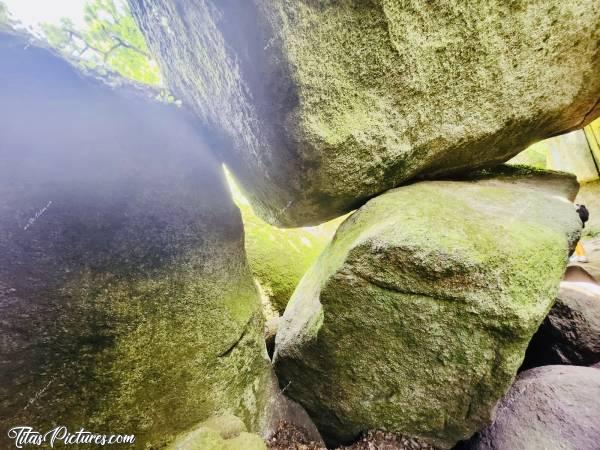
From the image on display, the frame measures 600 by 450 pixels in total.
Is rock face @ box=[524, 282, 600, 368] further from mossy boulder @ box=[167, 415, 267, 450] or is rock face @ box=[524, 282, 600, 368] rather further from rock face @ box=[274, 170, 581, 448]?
mossy boulder @ box=[167, 415, 267, 450]

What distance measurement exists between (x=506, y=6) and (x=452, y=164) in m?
1.76

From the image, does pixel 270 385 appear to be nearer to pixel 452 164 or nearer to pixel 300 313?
pixel 300 313

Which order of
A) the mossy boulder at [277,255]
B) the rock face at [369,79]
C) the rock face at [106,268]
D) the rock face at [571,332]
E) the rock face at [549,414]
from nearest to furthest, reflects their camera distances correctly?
1. the rock face at [106,268]
2. the rock face at [369,79]
3. the rock face at [549,414]
4. the rock face at [571,332]
5. the mossy boulder at [277,255]

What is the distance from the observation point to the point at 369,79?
308 cm

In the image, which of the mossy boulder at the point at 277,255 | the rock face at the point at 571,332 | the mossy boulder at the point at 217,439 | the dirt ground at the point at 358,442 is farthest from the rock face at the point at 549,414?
the mossy boulder at the point at 277,255

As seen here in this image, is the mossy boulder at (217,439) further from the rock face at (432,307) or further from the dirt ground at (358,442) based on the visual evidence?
the rock face at (432,307)

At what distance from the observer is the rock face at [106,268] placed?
8.09ft

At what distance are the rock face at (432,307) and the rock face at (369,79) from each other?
2.19 ft

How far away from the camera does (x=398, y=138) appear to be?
135 inches

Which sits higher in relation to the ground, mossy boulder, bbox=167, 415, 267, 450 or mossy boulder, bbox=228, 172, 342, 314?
mossy boulder, bbox=228, 172, 342, 314

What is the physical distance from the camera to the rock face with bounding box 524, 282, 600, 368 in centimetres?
421

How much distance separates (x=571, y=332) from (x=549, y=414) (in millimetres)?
1644

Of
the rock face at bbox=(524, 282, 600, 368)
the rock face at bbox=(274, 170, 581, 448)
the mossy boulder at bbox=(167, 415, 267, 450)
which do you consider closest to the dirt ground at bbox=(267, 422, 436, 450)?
the rock face at bbox=(274, 170, 581, 448)

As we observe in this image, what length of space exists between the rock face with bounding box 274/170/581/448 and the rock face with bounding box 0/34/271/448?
1373 mm
